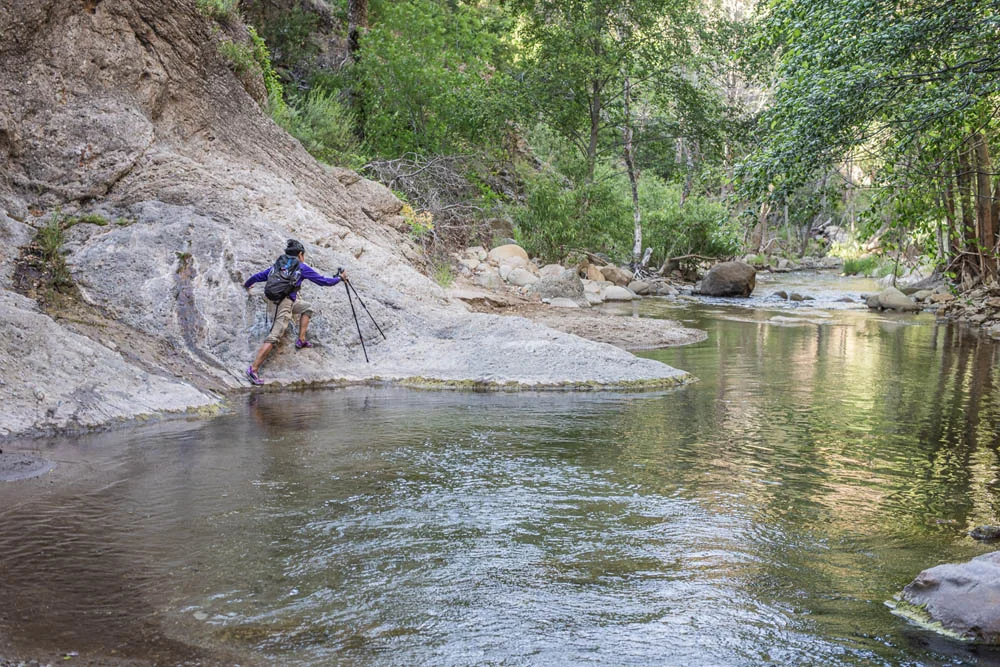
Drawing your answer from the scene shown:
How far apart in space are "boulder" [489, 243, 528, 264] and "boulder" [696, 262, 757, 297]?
7710 mm

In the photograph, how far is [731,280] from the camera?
2897cm

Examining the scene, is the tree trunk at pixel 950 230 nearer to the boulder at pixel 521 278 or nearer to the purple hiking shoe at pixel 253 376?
the boulder at pixel 521 278

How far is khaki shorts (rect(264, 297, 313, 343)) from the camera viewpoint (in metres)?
11.1

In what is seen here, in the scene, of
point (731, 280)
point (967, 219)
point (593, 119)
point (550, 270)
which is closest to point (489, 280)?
point (550, 270)

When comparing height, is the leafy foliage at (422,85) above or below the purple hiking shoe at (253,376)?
above

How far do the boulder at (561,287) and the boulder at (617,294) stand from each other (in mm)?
2664

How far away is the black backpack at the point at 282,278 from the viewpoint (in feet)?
36.6

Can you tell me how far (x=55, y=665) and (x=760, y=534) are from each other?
423 cm

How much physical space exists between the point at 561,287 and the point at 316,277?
38.4 ft

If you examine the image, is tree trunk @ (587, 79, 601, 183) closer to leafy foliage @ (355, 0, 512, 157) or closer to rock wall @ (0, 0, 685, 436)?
leafy foliage @ (355, 0, 512, 157)

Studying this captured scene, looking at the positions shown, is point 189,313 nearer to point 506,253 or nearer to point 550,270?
point 506,253

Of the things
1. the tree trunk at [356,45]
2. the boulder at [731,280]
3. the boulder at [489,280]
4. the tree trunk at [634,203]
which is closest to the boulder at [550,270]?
the boulder at [489,280]

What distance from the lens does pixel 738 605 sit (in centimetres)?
471

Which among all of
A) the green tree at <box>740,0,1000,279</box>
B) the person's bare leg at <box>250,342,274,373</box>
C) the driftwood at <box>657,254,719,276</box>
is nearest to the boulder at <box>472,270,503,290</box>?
the green tree at <box>740,0,1000,279</box>
